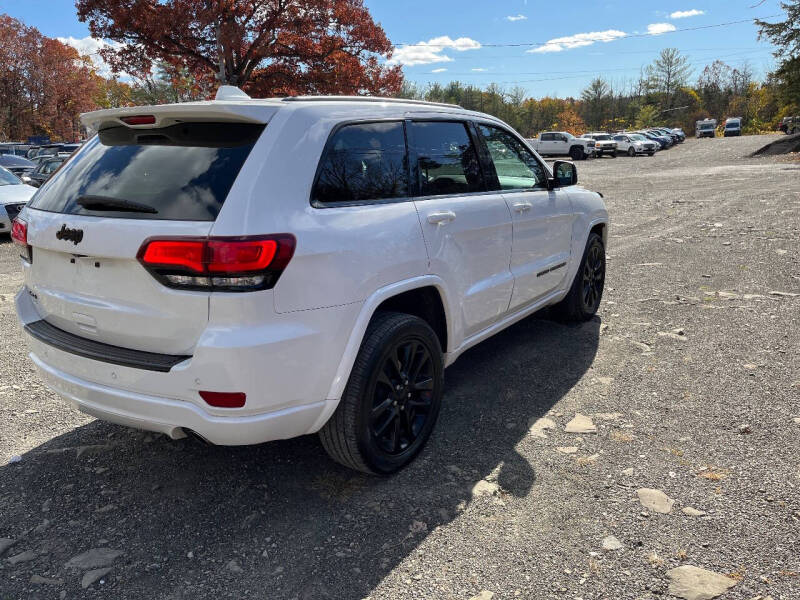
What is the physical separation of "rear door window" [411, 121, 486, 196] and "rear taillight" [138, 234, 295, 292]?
1178 millimetres

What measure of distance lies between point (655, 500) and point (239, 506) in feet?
6.37

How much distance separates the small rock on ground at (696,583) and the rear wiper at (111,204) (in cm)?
250

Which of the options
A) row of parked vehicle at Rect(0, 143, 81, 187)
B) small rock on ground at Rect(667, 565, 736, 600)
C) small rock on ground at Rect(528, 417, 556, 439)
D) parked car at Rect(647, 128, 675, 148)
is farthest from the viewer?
parked car at Rect(647, 128, 675, 148)

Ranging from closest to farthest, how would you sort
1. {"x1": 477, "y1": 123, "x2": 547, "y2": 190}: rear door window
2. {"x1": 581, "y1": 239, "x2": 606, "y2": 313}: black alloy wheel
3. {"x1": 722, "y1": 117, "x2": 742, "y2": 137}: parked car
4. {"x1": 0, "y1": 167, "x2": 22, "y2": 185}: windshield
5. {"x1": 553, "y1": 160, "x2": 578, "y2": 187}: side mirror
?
1. {"x1": 477, "y1": 123, "x2": 547, "y2": 190}: rear door window
2. {"x1": 553, "y1": 160, "x2": 578, "y2": 187}: side mirror
3. {"x1": 581, "y1": 239, "x2": 606, "y2": 313}: black alloy wheel
4. {"x1": 0, "y1": 167, "x2": 22, "y2": 185}: windshield
5. {"x1": 722, "y1": 117, "x2": 742, "y2": 137}: parked car

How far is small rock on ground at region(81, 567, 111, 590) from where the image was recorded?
2445 millimetres

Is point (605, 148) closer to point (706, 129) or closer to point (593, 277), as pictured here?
point (706, 129)

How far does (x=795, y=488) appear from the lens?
297cm

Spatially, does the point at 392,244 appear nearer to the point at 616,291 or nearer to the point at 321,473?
the point at 321,473

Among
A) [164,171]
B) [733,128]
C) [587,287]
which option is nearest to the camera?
[164,171]

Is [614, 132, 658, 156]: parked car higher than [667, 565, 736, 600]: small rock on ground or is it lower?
higher

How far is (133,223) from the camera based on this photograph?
2.55 metres

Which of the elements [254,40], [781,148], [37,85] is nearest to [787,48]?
[781,148]

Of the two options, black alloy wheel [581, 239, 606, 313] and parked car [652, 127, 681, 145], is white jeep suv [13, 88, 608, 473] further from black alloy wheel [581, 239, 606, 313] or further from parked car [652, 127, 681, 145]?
parked car [652, 127, 681, 145]

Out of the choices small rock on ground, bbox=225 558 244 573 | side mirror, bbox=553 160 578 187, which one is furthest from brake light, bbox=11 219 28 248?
side mirror, bbox=553 160 578 187
